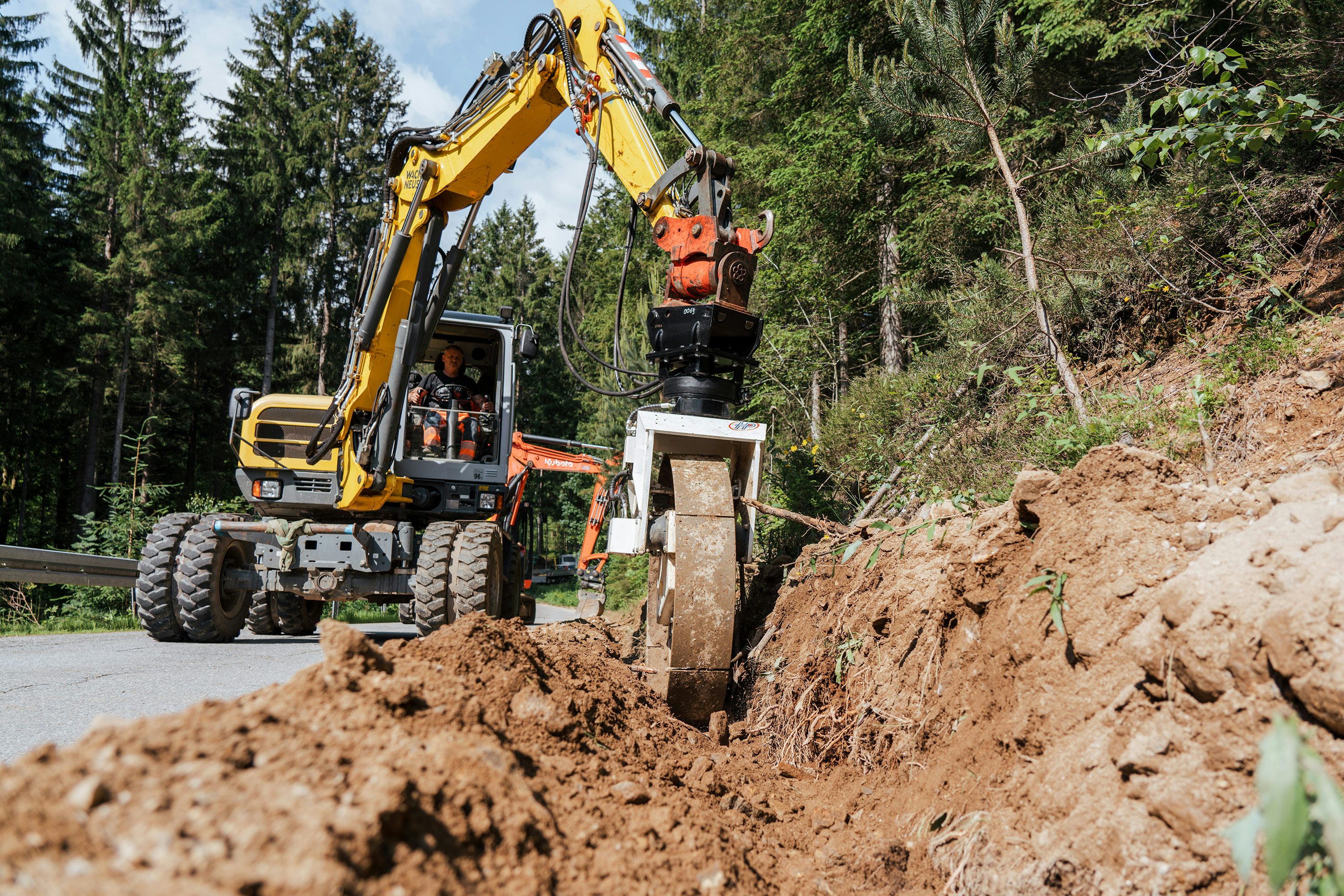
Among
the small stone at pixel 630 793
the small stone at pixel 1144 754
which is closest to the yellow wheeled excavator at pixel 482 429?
the small stone at pixel 630 793

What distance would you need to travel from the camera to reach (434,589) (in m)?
6.45

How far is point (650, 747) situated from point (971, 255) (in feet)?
26.6

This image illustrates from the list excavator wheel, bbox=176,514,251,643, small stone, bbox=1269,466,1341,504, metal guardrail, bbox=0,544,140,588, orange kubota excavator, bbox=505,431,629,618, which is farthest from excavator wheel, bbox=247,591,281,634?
small stone, bbox=1269,466,1341,504

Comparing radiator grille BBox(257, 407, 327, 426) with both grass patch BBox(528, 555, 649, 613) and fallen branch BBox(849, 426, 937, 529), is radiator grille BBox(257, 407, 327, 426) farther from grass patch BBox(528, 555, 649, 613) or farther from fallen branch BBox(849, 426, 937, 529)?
fallen branch BBox(849, 426, 937, 529)

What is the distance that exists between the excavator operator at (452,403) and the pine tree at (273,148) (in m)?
22.6

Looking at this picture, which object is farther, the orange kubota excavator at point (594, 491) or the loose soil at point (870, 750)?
the orange kubota excavator at point (594, 491)

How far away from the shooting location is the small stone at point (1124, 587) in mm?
2264

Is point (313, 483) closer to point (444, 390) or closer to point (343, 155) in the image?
point (444, 390)

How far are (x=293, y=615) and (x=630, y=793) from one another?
908 centimetres

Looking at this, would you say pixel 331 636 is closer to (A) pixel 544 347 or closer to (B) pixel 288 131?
(B) pixel 288 131

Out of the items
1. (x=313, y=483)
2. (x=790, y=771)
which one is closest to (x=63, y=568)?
(x=313, y=483)

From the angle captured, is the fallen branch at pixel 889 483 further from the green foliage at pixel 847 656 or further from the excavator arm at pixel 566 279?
the green foliage at pixel 847 656

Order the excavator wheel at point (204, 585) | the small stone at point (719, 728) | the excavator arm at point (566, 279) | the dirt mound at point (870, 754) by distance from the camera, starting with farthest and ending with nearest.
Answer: the excavator wheel at point (204, 585) → the excavator arm at point (566, 279) → the small stone at point (719, 728) → the dirt mound at point (870, 754)

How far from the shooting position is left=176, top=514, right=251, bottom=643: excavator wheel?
24.5 feet
